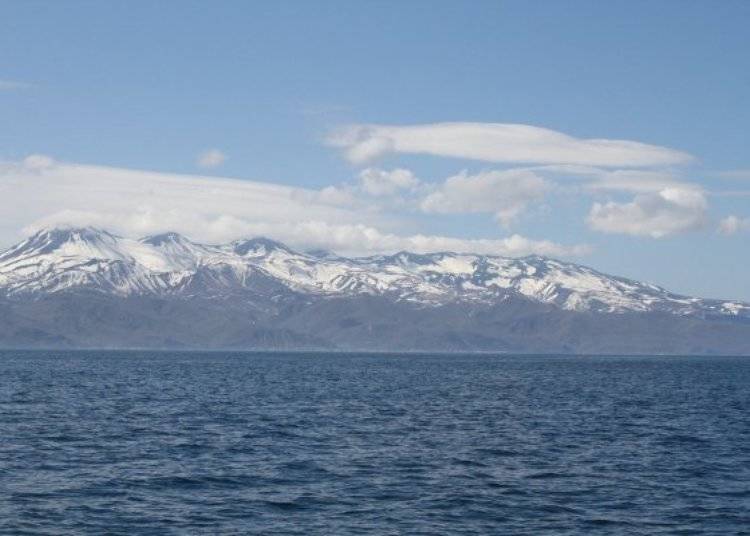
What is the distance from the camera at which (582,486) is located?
5678 cm

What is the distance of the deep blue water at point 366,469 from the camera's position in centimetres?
4722

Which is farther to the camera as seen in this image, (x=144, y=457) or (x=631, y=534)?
(x=144, y=457)

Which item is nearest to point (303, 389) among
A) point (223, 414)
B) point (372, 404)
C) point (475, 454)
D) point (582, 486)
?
point (372, 404)

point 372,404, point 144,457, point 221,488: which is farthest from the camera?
point 372,404

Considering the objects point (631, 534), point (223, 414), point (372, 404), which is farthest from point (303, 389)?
point (631, 534)

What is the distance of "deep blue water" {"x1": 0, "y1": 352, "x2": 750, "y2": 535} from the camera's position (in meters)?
47.2

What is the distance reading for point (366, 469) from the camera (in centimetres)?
6131

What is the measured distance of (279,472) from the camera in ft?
195

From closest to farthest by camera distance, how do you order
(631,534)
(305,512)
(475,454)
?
(631,534) → (305,512) → (475,454)

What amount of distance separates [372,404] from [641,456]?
159 feet

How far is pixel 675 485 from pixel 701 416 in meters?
49.4

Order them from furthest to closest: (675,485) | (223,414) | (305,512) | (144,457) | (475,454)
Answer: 1. (223,414)
2. (475,454)
3. (144,457)
4. (675,485)
5. (305,512)

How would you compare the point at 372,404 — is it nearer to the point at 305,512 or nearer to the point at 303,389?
the point at 303,389

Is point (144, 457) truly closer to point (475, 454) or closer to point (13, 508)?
point (13, 508)
